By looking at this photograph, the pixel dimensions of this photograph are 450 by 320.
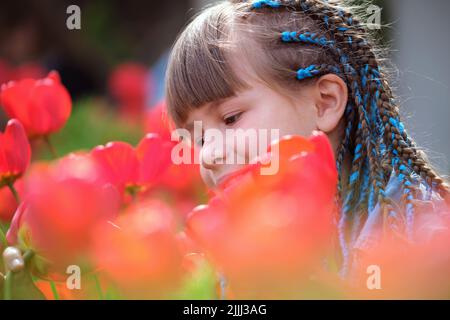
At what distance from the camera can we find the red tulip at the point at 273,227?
A: 0.25 meters

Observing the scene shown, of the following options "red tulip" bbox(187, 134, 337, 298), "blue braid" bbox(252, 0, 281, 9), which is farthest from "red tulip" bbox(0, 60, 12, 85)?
"red tulip" bbox(187, 134, 337, 298)

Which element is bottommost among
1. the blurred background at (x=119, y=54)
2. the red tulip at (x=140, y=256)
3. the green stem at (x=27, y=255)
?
the blurred background at (x=119, y=54)

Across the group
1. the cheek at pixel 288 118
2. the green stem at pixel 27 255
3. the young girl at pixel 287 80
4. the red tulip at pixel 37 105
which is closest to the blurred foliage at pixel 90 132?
the red tulip at pixel 37 105

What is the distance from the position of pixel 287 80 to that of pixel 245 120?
0.42 ft

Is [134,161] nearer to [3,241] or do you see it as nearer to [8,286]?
[3,241]

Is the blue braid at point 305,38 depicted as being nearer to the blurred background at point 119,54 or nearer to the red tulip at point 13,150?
the red tulip at point 13,150

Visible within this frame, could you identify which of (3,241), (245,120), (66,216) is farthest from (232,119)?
(66,216)

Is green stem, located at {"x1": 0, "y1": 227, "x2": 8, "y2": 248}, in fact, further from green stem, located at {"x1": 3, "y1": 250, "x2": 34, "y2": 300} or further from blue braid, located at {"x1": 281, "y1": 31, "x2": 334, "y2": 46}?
blue braid, located at {"x1": 281, "y1": 31, "x2": 334, "y2": 46}

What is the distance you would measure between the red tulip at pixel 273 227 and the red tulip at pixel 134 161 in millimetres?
389

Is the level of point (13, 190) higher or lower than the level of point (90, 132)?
higher

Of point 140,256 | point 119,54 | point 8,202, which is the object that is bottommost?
point 119,54

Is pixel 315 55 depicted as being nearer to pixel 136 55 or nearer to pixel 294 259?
pixel 294 259

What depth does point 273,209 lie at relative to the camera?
268 millimetres

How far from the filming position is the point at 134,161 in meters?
0.78
